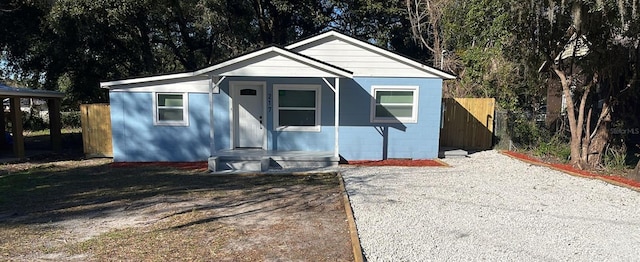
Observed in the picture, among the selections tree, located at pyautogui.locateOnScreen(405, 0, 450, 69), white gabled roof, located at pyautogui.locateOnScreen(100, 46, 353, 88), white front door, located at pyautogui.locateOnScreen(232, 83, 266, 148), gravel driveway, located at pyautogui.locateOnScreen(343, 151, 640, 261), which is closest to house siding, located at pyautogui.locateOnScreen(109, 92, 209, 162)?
white front door, located at pyautogui.locateOnScreen(232, 83, 266, 148)

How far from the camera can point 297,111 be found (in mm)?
10172

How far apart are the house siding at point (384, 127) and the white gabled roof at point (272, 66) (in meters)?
1.32

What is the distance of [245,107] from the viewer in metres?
10.2

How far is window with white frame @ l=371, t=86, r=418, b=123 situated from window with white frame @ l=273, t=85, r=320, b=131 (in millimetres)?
1643

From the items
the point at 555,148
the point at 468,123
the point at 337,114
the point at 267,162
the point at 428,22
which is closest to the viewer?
the point at 267,162

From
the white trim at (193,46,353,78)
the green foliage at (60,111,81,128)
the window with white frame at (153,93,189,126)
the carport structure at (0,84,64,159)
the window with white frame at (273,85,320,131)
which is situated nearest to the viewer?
the white trim at (193,46,353,78)

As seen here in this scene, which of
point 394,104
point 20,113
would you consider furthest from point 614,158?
point 20,113

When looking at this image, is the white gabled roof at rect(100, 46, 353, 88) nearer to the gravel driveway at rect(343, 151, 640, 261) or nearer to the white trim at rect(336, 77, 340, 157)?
the white trim at rect(336, 77, 340, 157)

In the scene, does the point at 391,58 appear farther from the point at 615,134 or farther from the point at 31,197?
the point at 31,197

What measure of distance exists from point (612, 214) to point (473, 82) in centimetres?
1212

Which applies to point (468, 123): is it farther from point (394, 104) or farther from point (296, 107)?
point (296, 107)

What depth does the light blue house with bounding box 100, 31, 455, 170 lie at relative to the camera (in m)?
9.98

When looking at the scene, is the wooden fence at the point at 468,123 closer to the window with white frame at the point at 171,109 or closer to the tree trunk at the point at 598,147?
the tree trunk at the point at 598,147

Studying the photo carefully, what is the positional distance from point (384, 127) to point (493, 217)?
526 cm
